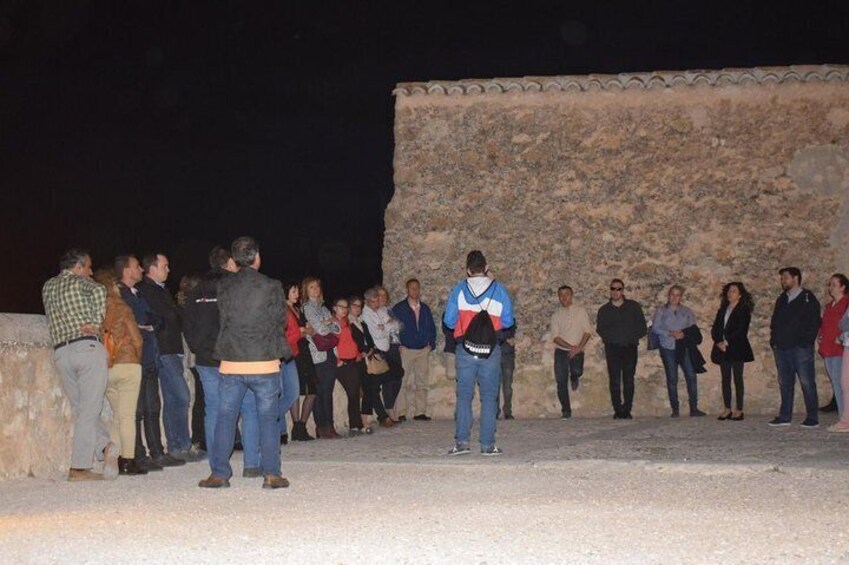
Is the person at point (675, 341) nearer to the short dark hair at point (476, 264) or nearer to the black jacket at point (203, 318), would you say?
the short dark hair at point (476, 264)

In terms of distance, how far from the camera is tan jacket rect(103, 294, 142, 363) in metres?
8.00

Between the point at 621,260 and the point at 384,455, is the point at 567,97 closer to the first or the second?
the point at 621,260

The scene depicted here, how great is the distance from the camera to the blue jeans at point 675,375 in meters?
13.6

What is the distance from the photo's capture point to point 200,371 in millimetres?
8180

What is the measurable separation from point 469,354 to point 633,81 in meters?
6.80

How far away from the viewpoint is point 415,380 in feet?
45.9

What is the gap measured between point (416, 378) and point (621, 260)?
3.08 m

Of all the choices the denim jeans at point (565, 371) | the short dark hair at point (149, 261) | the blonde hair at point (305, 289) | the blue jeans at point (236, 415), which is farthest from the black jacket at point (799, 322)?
the short dark hair at point (149, 261)

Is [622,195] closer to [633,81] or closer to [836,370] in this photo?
[633,81]

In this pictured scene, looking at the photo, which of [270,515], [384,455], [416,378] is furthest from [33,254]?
[270,515]

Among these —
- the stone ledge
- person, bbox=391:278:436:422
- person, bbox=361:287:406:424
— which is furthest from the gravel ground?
the stone ledge

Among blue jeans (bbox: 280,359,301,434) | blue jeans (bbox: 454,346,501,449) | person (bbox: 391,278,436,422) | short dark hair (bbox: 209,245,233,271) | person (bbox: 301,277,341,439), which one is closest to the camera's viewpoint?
short dark hair (bbox: 209,245,233,271)

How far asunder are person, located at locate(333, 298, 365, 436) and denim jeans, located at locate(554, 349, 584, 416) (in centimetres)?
308

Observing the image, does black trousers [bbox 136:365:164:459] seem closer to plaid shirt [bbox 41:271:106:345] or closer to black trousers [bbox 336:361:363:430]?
plaid shirt [bbox 41:271:106:345]
